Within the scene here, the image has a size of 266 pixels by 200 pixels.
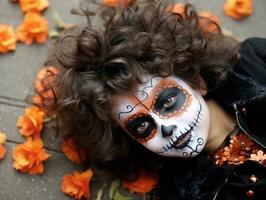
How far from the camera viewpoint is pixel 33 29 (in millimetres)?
1829

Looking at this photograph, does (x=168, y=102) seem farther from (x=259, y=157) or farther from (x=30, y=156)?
(x=30, y=156)

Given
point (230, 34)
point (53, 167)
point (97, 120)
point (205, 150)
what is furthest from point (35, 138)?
point (230, 34)

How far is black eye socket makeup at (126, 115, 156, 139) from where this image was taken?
4.93 feet

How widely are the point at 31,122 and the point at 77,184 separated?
240 mm

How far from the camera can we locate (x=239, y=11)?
186cm

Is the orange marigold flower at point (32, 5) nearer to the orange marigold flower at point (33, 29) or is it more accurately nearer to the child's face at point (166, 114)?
the orange marigold flower at point (33, 29)

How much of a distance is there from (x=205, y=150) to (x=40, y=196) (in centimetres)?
53

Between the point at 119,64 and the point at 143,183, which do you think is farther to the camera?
the point at 143,183

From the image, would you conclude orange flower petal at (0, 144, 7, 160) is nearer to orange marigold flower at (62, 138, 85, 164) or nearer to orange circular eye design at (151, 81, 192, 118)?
orange marigold flower at (62, 138, 85, 164)

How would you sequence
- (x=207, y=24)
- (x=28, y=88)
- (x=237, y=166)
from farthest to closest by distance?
(x=28, y=88) < (x=207, y=24) < (x=237, y=166)

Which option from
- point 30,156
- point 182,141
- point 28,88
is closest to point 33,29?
point 28,88

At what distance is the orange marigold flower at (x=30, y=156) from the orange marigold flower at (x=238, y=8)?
0.75 meters

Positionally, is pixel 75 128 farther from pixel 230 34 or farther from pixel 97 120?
pixel 230 34

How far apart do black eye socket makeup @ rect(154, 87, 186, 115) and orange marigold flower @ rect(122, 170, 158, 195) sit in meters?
0.33
